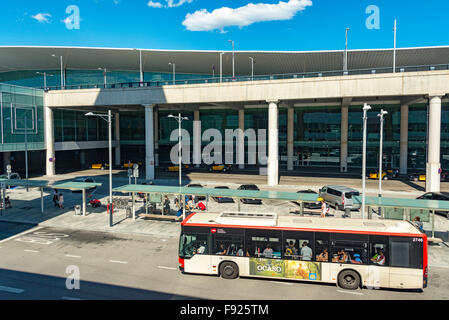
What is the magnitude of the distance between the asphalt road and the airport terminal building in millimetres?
25692

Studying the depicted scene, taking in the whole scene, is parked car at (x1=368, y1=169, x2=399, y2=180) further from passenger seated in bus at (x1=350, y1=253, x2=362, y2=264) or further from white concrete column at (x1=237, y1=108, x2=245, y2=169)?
passenger seated in bus at (x1=350, y1=253, x2=362, y2=264)

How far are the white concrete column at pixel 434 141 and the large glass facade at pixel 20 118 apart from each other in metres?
49.1

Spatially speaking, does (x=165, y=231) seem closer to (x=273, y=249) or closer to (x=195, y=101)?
(x=273, y=249)

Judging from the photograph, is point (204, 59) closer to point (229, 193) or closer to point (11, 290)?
point (229, 193)

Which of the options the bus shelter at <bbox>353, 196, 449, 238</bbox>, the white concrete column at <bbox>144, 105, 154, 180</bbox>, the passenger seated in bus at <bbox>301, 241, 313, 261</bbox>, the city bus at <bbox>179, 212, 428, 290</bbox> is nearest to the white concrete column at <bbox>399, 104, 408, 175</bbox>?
the bus shelter at <bbox>353, 196, 449, 238</bbox>

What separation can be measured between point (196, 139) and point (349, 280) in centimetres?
5218

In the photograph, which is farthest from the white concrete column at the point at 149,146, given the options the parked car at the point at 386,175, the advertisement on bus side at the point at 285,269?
the advertisement on bus side at the point at 285,269

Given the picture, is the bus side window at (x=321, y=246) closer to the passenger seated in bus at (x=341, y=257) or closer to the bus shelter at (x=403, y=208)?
the passenger seated in bus at (x=341, y=257)

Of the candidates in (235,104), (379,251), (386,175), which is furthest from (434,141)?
(379,251)

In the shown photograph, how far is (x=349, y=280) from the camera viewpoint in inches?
524

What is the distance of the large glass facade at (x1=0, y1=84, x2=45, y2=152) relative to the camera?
4338 centimetres
